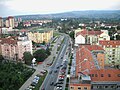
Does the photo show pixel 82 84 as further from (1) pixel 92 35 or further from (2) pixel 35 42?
(2) pixel 35 42

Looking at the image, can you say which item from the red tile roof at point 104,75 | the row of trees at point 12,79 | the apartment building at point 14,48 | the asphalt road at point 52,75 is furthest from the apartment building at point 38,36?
the red tile roof at point 104,75

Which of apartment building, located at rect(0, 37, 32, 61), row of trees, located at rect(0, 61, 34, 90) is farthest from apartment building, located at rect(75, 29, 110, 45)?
row of trees, located at rect(0, 61, 34, 90)

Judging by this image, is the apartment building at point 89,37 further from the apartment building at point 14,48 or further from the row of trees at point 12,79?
the row of trees at point 12,79

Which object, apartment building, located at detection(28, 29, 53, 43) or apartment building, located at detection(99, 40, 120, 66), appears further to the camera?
apartment building, located at detection(28, 29, 53, 43)

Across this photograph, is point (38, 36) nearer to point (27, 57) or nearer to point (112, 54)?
point (27, 57)

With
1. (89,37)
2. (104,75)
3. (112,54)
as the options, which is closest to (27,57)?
(112,54)

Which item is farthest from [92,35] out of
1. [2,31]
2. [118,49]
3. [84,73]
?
[2,31]

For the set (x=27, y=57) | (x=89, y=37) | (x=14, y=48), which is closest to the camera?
(x=27, y=57)

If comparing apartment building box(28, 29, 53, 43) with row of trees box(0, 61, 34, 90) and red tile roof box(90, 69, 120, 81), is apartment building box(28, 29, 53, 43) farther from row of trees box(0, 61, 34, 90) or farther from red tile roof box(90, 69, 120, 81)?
red tile roof box(90, 69, 120, 81)
